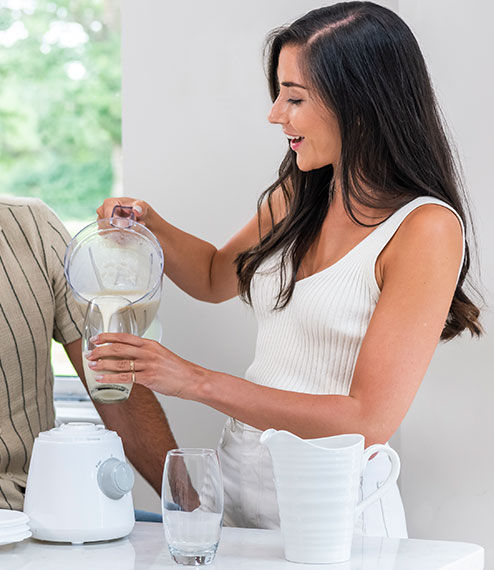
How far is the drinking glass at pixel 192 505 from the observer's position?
0.98m

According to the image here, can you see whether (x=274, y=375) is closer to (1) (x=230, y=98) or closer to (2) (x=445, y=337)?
(2) (x=445, y=337)

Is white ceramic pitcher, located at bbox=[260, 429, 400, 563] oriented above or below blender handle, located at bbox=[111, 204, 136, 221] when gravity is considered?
below

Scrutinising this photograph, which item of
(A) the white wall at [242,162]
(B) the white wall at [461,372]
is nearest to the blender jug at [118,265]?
(A) the white wall at [242,162]

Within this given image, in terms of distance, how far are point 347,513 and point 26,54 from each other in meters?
3.12

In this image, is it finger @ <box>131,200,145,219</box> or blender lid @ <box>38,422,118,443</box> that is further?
finger @ <box>131,200,145,219</box>

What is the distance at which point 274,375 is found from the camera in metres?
1.38

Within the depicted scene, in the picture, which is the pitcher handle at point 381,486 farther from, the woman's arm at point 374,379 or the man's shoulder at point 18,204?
the man's shoulder at point 18,204

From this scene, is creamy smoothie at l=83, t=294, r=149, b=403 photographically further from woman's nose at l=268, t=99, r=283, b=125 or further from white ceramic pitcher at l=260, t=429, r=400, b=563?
woman's nose at l=268, t=99, r=283, b=125

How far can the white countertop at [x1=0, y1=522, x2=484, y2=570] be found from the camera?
99 centimetres

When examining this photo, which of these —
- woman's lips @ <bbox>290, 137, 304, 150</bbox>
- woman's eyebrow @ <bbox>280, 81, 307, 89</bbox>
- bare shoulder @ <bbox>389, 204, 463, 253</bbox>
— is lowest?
bare shoulder @ <bbox>389, 204, 463, 253</bbox>

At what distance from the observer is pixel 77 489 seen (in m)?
1.10

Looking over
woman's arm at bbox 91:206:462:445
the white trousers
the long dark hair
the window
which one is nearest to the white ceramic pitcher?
woman's arm at bbox 91:206:462:445

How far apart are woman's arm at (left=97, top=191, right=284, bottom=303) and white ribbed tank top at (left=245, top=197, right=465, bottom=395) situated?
28 centimetres

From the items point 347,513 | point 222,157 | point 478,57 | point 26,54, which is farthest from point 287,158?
point 26,54
